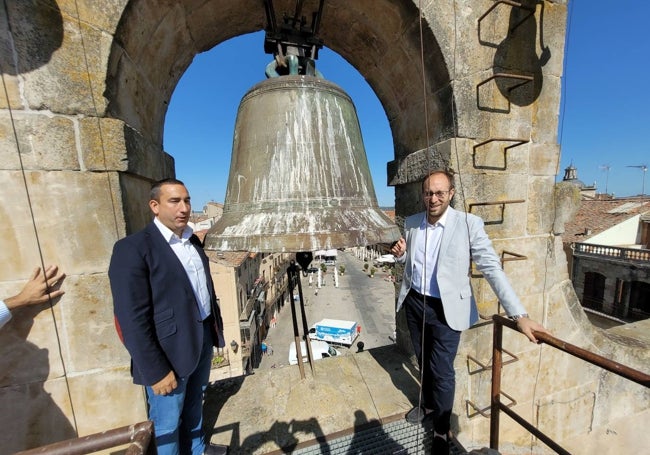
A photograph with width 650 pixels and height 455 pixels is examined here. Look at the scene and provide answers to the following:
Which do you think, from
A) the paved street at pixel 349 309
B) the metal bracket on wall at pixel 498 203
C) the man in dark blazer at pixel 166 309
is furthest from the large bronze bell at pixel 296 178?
the paved street at pixel 349 309

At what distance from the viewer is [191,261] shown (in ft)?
5.53

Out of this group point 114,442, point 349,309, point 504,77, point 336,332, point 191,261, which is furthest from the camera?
point 349,309

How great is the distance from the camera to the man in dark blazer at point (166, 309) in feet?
4.37

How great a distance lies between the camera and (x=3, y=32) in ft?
4.44

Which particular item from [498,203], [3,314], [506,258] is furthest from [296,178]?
[506,258]

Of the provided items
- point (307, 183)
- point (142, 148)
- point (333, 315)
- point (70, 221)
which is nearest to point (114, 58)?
point (142, 148)

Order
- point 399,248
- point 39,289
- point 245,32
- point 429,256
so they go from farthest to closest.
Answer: point 245,32, point 399,248, point 429,256, point 39,289

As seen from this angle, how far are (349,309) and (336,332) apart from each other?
6296mm

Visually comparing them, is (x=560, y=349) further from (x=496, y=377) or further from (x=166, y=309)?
(x=166, y=309)

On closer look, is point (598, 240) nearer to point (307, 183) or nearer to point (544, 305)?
point (544, 305)

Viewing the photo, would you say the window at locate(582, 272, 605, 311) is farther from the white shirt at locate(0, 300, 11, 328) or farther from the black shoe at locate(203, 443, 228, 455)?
the white shirt at locate(0, 300, 11, 328)

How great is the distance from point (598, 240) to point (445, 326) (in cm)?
1959

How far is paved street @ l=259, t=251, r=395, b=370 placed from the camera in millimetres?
18800

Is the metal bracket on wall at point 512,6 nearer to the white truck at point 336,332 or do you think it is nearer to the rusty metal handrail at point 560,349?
the rusty metal handrail at point 560,349
